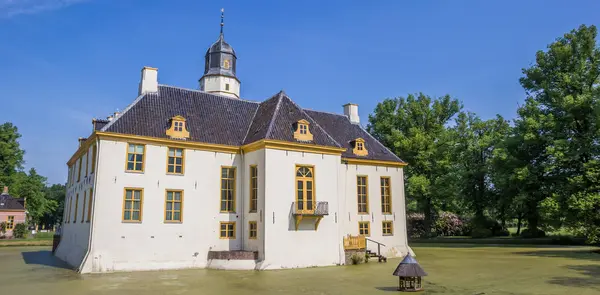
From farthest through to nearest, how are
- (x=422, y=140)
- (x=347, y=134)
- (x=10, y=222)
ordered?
(x=10, y=222) < (x=422, y=140) < (x=347, y=134)

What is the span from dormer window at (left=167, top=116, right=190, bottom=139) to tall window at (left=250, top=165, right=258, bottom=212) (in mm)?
3677

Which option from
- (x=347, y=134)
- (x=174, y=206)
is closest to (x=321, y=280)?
(x=174, y=206)

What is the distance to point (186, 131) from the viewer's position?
20.6m

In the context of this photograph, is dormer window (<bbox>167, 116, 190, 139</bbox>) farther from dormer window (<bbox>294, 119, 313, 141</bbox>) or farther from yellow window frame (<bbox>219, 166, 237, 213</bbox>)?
dormer window (<bbox>294, 119, 313, 141</bbox>)

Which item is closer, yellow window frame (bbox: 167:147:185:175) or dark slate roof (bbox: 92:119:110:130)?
yellow window frame (bbox: 167:147:185:175)

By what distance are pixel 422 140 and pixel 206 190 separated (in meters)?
24.5

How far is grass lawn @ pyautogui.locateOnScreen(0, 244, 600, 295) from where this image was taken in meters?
12.6

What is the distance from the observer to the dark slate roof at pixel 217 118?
2005 centimetres

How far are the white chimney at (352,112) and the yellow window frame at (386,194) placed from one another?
5.15 metres

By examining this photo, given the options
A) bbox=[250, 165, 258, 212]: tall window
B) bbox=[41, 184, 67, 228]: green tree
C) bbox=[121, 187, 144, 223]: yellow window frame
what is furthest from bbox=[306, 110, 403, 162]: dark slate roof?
bbox=[41, 184, 67, 228]: green tree

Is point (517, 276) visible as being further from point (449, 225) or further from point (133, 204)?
point (449, 225)

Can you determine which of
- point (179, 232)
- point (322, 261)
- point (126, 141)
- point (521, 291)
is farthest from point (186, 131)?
point (521, 291)

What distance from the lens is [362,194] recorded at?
2453 centimetres

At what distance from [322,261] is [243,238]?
4.09m
